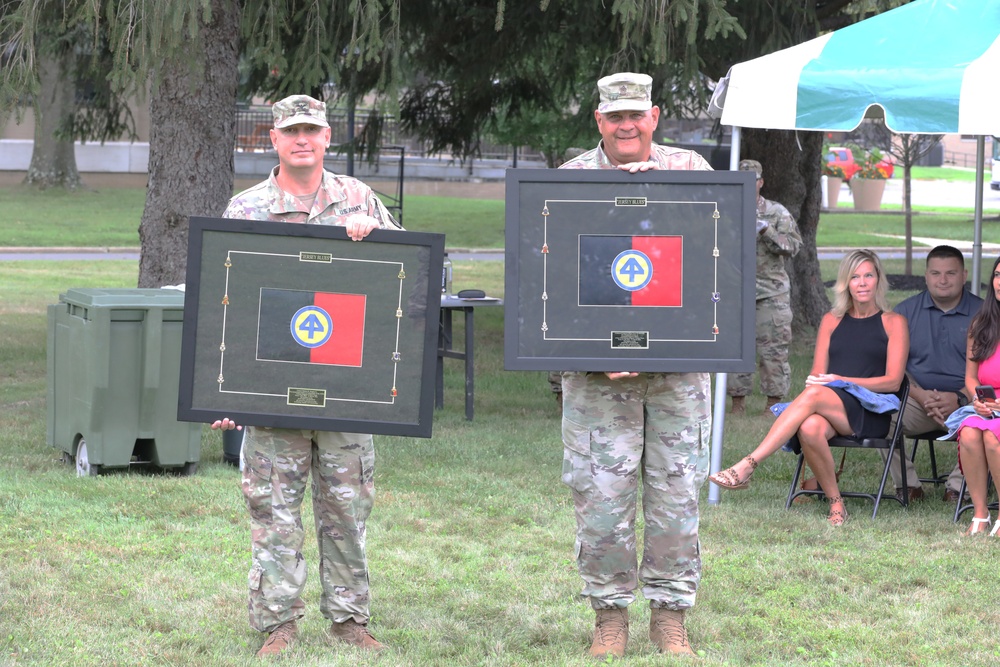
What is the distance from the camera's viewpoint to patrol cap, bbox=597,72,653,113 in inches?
175

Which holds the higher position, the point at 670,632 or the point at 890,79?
the point at 890,79

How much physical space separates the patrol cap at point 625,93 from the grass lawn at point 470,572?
191 cm

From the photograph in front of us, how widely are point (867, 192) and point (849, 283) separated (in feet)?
107

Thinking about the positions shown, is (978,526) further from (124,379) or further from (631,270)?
(124,379)

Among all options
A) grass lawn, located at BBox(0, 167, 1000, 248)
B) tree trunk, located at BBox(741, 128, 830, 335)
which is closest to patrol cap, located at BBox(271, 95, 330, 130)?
tree trunk, located at BBox(741, 128, 830, 335)

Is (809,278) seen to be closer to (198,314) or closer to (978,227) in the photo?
(978,227)

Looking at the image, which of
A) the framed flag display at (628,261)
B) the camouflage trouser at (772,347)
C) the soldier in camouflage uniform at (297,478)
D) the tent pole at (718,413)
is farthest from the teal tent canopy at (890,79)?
the soldier in camouflage uniform at (297,478)

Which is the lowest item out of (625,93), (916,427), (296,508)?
(296,508)

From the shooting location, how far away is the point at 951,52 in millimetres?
7066

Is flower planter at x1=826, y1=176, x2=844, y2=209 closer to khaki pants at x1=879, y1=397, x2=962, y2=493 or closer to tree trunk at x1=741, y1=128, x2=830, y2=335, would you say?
tree trunk at x1=741, y1=128, x2=830, y2=335

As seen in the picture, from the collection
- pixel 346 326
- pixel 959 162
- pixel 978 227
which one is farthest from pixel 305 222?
pixel 959 162

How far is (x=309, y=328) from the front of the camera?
4.55 m

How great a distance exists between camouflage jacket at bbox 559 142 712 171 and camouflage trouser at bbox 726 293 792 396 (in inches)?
217

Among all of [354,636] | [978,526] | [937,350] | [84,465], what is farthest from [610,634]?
[84,465]
